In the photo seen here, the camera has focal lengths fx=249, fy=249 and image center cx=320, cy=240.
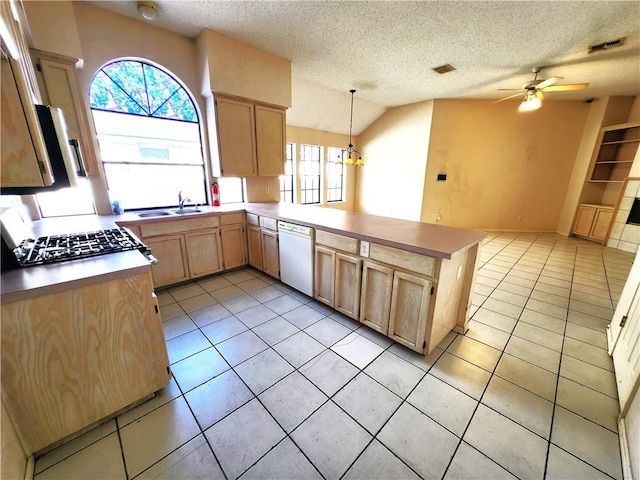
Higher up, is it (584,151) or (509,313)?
(584,151)

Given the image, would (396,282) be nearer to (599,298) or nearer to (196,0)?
(599,298)

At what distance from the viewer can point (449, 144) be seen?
554 centimetres

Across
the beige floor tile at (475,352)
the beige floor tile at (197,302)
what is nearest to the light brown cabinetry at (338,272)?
the beige floor tile at (475,352)

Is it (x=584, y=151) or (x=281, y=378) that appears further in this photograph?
(x=584, y=151)

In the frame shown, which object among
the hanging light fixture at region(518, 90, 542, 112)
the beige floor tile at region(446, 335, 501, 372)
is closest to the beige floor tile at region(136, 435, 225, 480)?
the beige floor tile at region(446, 335, 501, 372)

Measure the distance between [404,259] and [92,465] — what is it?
2.05 meters

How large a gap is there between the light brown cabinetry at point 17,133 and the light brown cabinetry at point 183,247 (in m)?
1.59

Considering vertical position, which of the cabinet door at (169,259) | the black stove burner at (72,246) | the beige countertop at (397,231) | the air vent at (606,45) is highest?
the air vent at (606,45)

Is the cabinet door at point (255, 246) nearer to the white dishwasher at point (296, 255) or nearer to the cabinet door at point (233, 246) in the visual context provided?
the cabinet door at point (233, 246)

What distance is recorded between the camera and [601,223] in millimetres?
4914

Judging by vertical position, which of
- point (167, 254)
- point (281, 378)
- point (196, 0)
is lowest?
point (281, 378)

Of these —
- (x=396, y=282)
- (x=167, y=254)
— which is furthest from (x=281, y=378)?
(x=167, y=254)

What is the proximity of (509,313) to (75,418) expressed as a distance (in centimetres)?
343

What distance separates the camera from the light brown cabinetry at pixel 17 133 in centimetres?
102
